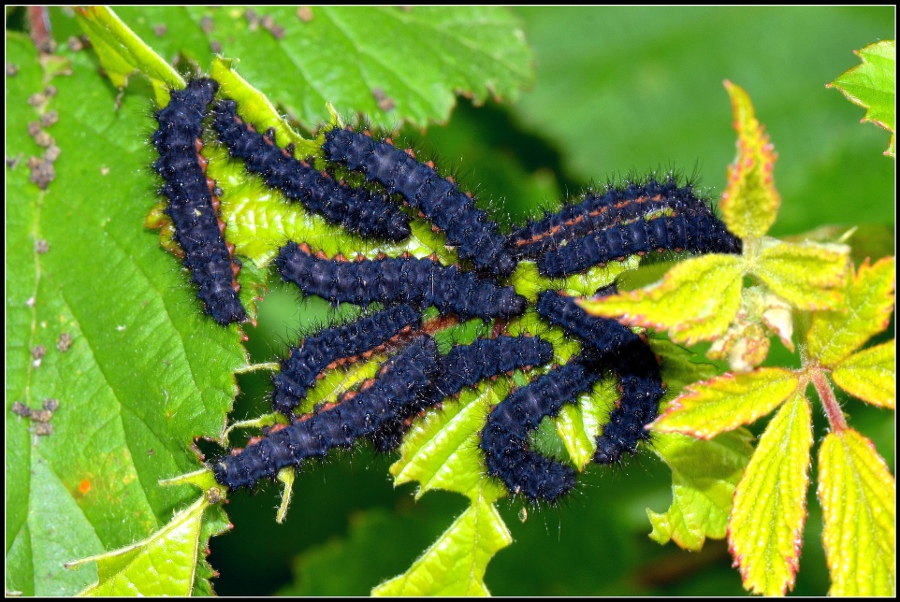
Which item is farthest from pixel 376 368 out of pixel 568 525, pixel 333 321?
pixel 568 525

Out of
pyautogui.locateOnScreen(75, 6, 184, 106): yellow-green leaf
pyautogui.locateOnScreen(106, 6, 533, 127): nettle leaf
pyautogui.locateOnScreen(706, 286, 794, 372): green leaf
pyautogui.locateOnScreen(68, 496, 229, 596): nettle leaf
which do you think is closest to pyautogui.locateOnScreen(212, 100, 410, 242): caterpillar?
pyautogui.locateOnScreen(75, 6, 184, 106): yellow-green leaf

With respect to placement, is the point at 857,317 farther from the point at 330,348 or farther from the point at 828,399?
the point at 330,348

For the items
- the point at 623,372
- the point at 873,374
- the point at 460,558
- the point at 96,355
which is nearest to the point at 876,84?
the point at 873,374

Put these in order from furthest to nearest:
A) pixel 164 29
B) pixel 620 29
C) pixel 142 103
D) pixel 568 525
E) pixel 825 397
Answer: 1. pixel 620 29
2. pixel 568 525
3. pixel 164 29
4. pixel 142 103
5. pixel 825 397

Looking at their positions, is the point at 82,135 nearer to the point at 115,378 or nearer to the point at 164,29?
the point at 164,29

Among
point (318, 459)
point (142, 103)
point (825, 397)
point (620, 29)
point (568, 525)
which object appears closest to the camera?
point (825, 397)

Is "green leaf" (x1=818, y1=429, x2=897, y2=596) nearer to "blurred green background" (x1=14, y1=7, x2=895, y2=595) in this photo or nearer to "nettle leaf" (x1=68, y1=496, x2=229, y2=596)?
"blurred green background" (x1=14, y1=7, x2=895, y2=595)
